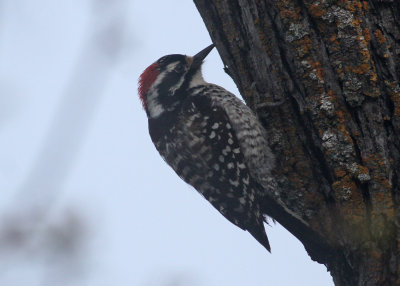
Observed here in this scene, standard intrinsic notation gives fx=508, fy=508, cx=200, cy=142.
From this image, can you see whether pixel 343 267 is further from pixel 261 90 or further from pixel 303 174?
pixel 261 90

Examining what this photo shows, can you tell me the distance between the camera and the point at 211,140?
435cm

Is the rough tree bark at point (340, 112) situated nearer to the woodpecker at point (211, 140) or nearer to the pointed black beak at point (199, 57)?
the woodpecker at point (211, 140)

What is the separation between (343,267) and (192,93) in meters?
2.23

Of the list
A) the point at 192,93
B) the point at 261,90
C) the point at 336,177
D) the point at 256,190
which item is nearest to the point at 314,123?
the point at 336,177

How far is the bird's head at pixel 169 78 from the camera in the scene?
4.80 m

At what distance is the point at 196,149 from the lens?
14.5 ft

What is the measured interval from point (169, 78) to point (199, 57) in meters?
0.35

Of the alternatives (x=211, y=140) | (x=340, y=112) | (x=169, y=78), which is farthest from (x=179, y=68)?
(x=340, y=112)

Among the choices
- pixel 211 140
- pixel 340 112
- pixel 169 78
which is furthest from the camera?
pixel 169 78

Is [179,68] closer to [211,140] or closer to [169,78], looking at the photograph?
[169,78]

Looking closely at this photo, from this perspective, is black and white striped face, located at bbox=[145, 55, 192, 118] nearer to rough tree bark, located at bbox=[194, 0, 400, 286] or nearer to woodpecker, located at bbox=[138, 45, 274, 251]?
woodpecker, located at bbox=[138, 45, 274, 251]

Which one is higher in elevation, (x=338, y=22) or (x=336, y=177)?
(x=338, y=22)

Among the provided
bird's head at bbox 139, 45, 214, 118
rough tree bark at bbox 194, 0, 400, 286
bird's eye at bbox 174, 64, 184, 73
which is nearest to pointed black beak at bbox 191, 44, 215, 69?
bird's head at bbox 139, 45, 214, 118

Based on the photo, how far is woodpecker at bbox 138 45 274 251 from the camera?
14.0ft
